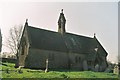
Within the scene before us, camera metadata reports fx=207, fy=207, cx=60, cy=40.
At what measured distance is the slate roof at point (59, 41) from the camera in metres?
38.8

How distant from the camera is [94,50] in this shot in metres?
48.2

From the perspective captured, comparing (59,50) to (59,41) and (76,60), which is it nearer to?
(59,41)

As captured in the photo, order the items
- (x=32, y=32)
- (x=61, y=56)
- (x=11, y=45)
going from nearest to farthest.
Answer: (x=32, y=32) → (x=61, y=56) → (x=11, y=45)

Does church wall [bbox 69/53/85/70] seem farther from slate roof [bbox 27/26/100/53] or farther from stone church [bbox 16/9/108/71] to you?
slate roof [bbox 27/26/100/53]

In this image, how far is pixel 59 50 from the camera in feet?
137

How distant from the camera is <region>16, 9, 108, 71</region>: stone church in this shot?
3725 cm

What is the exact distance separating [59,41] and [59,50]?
278 centimetres

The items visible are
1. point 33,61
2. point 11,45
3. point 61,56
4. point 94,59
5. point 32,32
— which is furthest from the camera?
point 11,45

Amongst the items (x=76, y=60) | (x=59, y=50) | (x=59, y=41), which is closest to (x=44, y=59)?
(x=59, y=50)

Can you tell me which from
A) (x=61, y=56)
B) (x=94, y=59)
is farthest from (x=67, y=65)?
(x=94, y=59)

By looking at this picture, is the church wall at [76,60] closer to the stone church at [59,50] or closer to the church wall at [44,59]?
the stone church at [59,50]

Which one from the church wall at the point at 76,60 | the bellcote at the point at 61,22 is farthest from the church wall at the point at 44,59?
the bellcote at the point at 61,22

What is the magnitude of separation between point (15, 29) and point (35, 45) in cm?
2223

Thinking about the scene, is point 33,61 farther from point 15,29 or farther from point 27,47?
point 15,29
